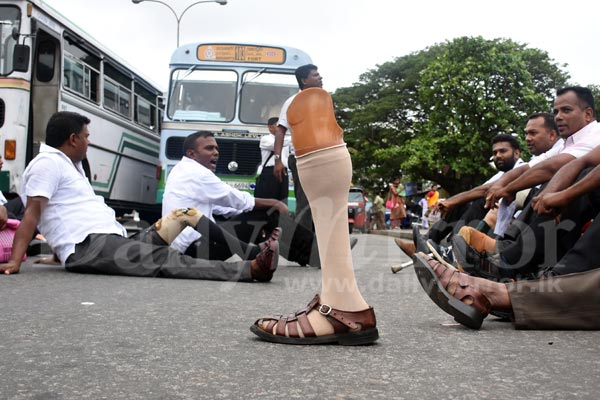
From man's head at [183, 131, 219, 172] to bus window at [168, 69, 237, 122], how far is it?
20.3 ft

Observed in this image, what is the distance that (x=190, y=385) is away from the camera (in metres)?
2.17

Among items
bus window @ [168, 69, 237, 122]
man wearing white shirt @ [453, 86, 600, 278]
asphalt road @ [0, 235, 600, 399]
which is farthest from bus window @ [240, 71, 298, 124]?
asphalt road @ [0, 235, 600, 399]

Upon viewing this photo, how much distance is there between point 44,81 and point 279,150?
18.3 ft

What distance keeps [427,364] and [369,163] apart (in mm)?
51017

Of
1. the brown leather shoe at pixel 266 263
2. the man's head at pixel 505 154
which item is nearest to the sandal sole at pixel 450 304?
the brown leather shoe at pixel 266 263

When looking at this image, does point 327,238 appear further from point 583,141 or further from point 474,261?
point 583,141

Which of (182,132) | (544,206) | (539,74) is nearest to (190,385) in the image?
(544,206)

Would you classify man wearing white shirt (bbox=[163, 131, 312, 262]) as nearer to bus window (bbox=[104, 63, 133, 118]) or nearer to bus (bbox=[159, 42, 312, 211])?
bus (bbox=[159, 42, 312, 211])

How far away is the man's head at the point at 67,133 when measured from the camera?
20.1 ft

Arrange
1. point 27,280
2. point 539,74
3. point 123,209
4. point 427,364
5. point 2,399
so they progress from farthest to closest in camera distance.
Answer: point 539,74 → point 123,209 → point 27,280 → point 427,364 → point 2,399

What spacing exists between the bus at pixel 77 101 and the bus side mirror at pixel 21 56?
1 centimetres

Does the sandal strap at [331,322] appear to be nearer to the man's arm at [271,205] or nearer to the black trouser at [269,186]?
the man's arm at [271,205]

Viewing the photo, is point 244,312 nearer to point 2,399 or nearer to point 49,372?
point 49,372

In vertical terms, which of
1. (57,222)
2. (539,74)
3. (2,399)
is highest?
(539,74)
